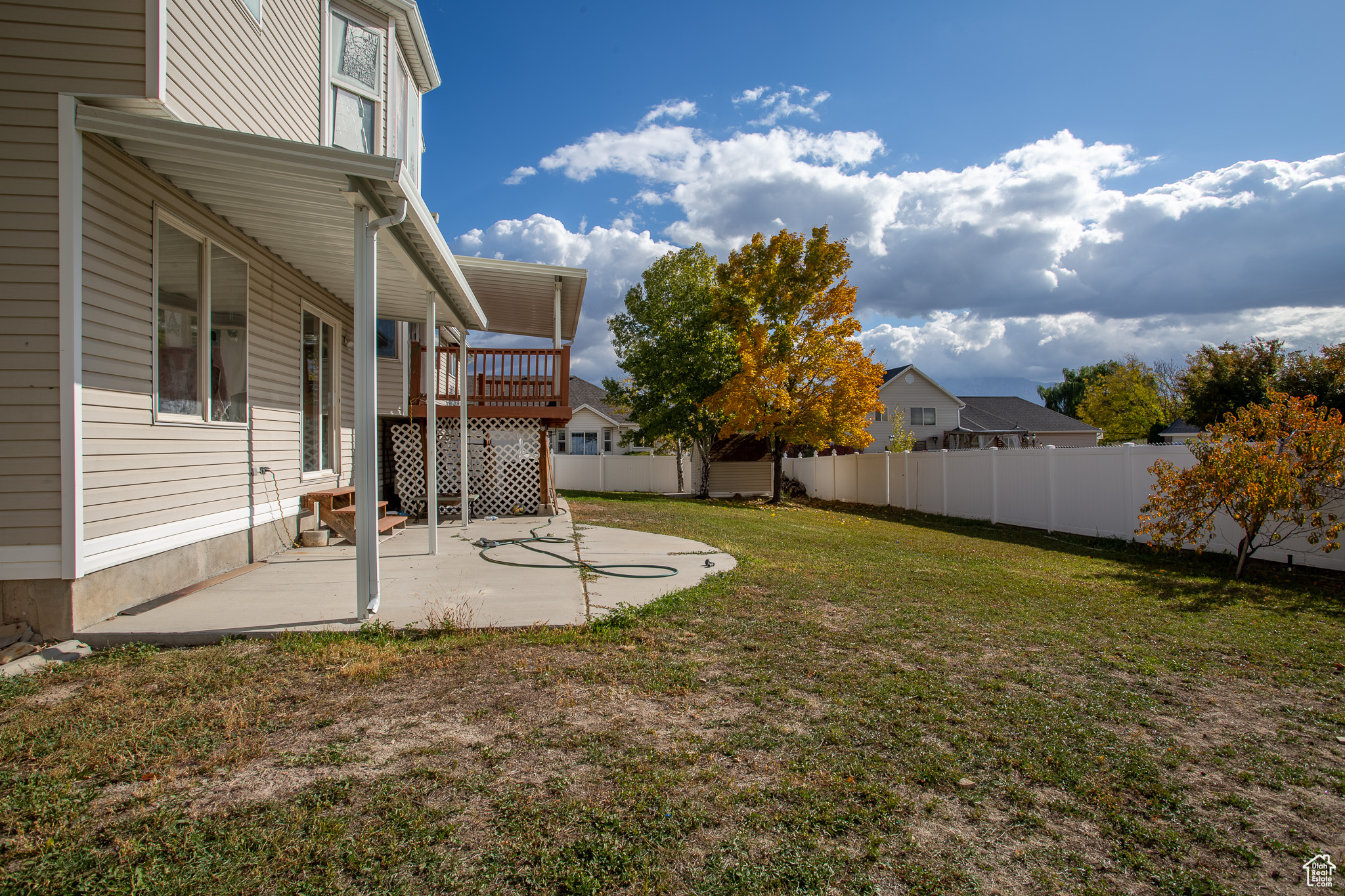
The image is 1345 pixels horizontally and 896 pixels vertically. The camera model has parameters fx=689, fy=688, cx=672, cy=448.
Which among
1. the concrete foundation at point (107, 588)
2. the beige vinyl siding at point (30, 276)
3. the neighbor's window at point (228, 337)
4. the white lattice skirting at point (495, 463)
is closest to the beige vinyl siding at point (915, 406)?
the white lattice skirting at point (495, 463)

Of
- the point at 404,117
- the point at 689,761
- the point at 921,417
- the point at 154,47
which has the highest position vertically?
the point at 404,117

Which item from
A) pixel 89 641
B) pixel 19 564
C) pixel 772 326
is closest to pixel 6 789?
pixel 89 641

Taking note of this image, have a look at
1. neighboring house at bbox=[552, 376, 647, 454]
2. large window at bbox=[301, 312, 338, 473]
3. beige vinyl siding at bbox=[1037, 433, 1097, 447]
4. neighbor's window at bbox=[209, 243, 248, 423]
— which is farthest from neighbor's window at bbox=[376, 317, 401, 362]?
beige vinyl siding at bbox=[1037, 433, 1097, 447]

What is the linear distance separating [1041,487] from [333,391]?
460 inches

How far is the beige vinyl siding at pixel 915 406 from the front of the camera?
3409 centimetres

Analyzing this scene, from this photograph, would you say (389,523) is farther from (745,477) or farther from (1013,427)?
(1013,427)

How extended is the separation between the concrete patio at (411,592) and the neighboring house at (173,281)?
30cm

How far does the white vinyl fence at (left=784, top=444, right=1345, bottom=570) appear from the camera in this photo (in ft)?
30.7

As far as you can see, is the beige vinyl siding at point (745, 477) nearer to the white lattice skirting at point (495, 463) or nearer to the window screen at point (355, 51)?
the white lattice skirting at point (495, 463)

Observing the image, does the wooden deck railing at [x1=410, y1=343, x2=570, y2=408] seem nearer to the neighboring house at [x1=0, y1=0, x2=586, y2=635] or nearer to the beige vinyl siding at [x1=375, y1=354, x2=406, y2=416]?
the beige vinyl siding at [x1=375, y1=354, x2=406, y2=416]

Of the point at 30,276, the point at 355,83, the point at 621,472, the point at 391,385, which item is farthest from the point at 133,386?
the point at 621,472

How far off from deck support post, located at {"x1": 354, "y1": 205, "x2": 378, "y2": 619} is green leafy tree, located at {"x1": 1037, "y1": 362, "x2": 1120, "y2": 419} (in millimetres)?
51529

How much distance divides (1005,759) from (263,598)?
16.3ft

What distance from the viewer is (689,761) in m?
2.75
